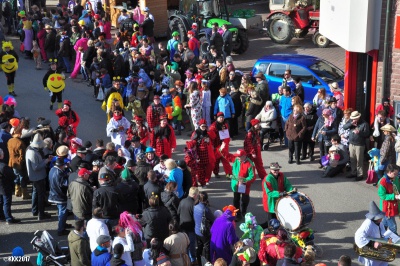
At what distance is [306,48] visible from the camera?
2684 centimetres

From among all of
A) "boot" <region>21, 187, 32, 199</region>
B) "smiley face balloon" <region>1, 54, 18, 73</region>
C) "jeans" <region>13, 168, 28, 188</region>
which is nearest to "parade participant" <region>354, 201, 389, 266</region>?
"jeans" <region>13, 168, 28, 188</region>

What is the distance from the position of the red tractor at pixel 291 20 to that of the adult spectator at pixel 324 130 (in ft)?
35.1

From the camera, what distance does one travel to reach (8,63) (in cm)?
2070

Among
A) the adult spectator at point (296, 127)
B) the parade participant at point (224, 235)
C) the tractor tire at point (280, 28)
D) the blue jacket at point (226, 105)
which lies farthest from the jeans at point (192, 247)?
the tractor tire at point (280, 28)

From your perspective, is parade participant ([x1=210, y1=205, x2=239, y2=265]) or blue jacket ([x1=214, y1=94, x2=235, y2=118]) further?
blue jacket ([x1=214, y1=94, x2=235, y2=118])

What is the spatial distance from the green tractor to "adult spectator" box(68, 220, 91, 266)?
48.3 feet

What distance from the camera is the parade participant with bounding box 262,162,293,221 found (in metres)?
13.1

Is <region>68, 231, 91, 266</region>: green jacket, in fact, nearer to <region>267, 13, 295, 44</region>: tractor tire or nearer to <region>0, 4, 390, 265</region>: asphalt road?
<region>0, 4, 390, 265</region>: asphalt road

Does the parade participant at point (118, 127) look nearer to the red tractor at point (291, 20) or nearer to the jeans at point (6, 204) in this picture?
the jeans at point (6, 204)

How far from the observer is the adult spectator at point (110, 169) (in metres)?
12.7

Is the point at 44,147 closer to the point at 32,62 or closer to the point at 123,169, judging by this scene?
the point at 123,169

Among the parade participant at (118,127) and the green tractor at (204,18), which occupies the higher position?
the green tractor at (204,18)

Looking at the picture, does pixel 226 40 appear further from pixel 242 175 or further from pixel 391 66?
pixel 242 175

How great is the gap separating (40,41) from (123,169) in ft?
38.6
